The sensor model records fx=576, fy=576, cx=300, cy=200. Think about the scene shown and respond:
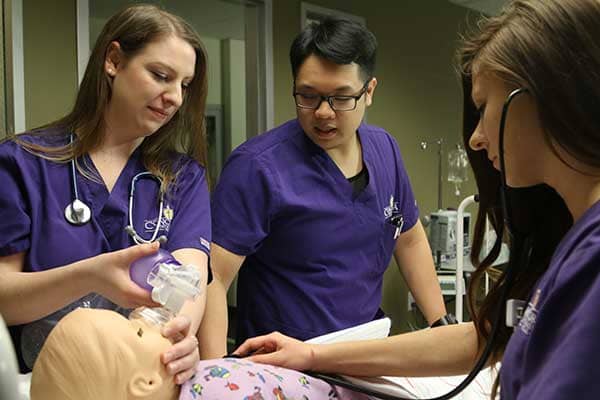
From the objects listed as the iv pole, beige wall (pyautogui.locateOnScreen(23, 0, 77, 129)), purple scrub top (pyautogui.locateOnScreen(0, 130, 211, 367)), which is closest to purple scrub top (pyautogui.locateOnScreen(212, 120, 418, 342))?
purple scrub top (pyautogui.locateOnScreen(0, 130, 211, 367))

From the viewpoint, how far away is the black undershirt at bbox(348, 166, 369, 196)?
1715mm

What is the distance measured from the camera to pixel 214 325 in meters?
1.55

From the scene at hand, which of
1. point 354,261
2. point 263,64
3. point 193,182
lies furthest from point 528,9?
point 263,64

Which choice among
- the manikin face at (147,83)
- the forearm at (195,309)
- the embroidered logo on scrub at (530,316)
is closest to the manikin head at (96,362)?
the forearm at (195,309)

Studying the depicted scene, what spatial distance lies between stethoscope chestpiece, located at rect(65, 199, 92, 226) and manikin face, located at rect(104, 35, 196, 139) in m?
0.21

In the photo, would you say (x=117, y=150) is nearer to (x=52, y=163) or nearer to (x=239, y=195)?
(x=52, y=163)

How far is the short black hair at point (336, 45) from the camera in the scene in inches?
61.5

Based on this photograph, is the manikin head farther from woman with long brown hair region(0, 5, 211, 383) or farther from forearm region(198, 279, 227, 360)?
forearm region(198, 279, 227, 360)

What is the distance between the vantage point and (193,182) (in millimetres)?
1445

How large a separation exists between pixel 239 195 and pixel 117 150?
0.36 meters

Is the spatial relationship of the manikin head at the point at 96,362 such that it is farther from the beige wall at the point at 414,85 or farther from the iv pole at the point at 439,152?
the iv pole at the point at 439,152

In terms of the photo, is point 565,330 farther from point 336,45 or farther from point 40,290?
point 336,45

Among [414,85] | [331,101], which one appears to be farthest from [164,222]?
[414,85]

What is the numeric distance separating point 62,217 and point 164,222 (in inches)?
8.8
